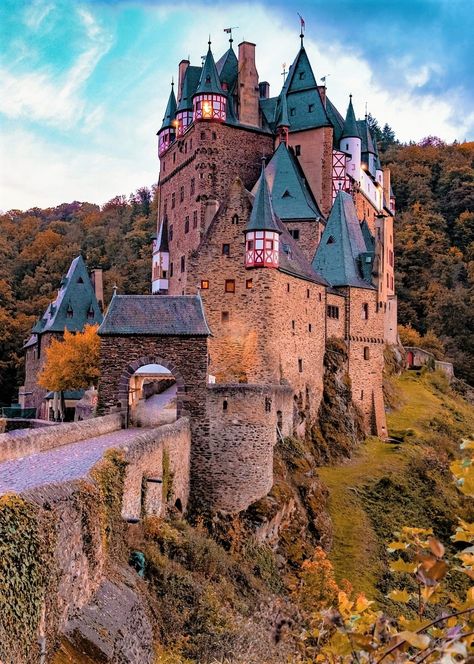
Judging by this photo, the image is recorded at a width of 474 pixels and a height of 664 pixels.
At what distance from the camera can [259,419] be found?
81.9ft

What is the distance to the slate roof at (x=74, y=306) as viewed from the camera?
163 ft

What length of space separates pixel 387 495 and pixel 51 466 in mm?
21313

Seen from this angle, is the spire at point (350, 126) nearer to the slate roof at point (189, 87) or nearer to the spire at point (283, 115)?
the spire at point (283, 115)

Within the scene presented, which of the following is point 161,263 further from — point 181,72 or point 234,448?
point 234,448

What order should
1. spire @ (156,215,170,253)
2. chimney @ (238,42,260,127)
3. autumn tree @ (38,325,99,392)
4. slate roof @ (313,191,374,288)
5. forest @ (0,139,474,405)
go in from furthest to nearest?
1. forest @ (0,139,474,405)
2. spire @ (156,215,170,253)
3. chimney @ (238,42,260,127)
4. slate roof @ (313,191,374,288)
5. autumn tree @ (38,325,99,392)

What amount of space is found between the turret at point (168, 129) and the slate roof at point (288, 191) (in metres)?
9.81

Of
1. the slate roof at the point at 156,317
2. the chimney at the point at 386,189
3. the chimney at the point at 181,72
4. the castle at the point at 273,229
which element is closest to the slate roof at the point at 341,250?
the castle at the point at 273,229

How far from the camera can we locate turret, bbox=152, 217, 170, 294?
4769cm

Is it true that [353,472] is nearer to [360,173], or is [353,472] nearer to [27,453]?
[27,453]

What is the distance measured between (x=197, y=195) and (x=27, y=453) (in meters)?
30.5

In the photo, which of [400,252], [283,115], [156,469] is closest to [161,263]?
[283,115]

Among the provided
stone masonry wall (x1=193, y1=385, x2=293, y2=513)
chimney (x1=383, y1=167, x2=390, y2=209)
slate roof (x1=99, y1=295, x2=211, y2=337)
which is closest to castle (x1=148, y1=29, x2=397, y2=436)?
chimney (x1=383, y1=167, x2=390, y2=209)

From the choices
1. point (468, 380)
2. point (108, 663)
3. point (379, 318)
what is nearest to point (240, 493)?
point (108, 663)

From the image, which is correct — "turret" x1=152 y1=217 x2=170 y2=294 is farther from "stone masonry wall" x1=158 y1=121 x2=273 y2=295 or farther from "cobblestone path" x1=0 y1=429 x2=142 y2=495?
"cobblestone path" x1=0 y1=429 x2=142 y2=495
